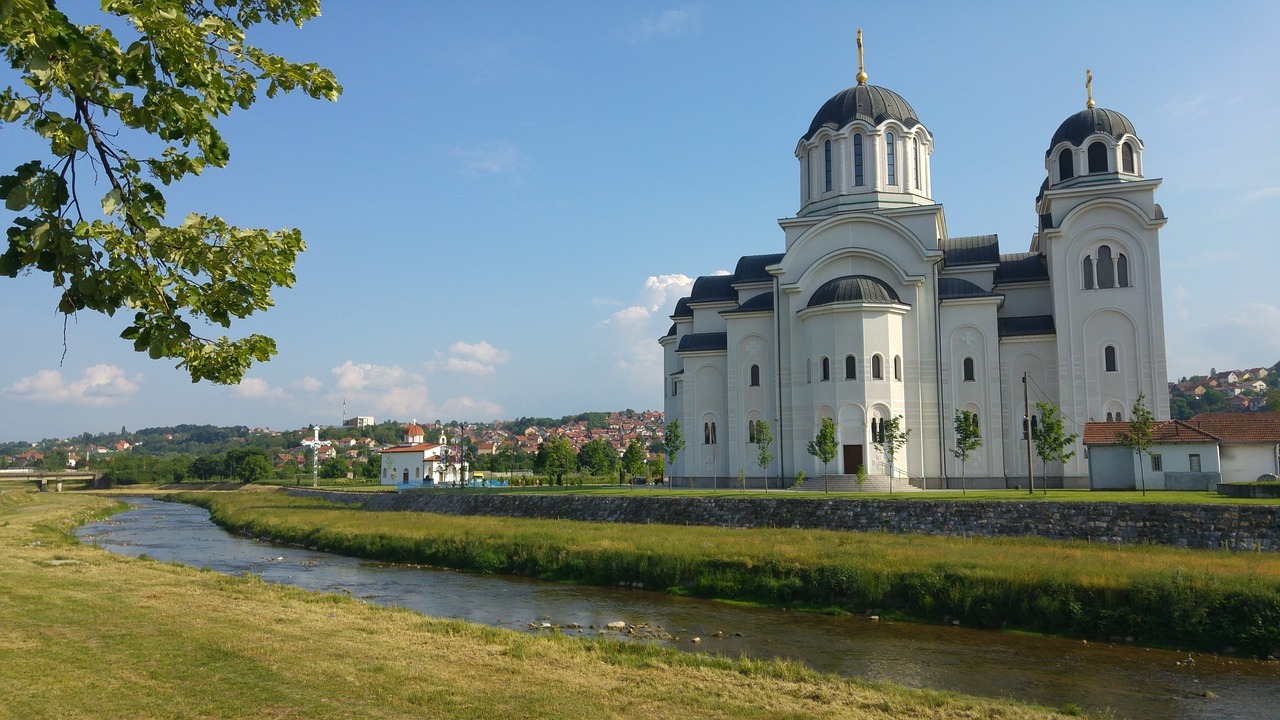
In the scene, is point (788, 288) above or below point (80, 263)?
above

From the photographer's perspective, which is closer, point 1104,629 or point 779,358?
point 1104,629

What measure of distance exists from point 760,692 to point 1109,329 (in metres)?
36.1

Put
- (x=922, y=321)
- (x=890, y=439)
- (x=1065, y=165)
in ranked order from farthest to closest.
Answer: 1. (x=1065, y=165)
2. (x=922, y=321)
3. (x=890, y=439)

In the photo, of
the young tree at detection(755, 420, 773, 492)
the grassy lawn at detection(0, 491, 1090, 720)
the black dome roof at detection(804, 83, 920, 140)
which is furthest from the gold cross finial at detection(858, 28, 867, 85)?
the grassy lawn at detection(0, 491, 1090, 720)

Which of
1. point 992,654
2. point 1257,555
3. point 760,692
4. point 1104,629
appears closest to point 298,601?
point 760,692

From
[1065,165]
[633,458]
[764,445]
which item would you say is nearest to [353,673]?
[764,445]

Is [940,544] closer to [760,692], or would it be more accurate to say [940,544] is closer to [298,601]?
[760,692]

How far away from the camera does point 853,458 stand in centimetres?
3975

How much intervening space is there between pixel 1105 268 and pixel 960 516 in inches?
801

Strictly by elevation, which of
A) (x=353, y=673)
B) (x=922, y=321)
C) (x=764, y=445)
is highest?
(x=922, y=321)

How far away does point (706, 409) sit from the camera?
152 ft

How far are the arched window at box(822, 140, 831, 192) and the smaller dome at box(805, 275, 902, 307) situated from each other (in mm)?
6917

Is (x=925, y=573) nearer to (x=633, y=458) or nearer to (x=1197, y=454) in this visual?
(x=1197, y=454)

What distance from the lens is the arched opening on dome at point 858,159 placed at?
149ft
